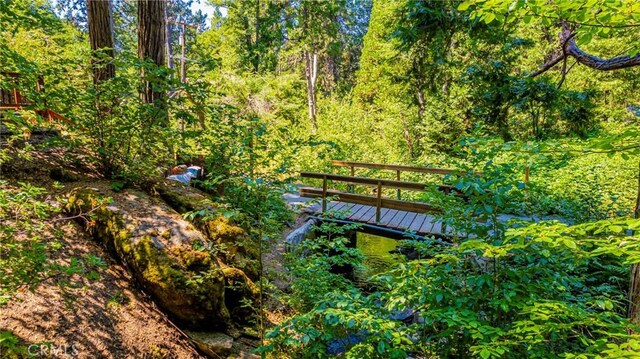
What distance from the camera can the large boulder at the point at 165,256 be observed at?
9.87ft

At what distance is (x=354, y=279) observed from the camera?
233 inches

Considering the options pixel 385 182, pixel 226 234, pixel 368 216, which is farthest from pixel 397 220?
pixel 226 234

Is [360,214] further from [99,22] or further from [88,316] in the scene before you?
[99,22]

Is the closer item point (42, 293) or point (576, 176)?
point (42, 293)

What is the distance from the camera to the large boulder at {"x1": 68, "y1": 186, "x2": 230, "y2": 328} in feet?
9.87

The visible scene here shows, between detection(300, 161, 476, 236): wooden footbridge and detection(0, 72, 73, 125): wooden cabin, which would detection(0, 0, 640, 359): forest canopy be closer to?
detection(0, 72, 73, 125): wooden cabin

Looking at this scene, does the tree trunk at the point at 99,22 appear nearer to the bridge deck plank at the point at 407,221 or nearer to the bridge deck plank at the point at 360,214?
the bridge deck plank at the point at 360,214

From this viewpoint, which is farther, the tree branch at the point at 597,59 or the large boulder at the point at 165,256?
the large boulder at the point at 165,256

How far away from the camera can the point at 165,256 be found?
122 inches

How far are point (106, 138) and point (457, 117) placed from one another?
416 inches

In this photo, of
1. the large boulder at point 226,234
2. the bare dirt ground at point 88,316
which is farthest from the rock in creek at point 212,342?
the large boulder at point 226,234

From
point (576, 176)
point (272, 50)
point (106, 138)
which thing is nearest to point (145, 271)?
point (106, 138)

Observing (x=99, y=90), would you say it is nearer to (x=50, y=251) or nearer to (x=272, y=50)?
(x=50, y=251)

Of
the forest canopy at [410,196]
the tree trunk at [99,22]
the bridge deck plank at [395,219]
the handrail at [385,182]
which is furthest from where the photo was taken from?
the bridge deck plank at [395,219]
